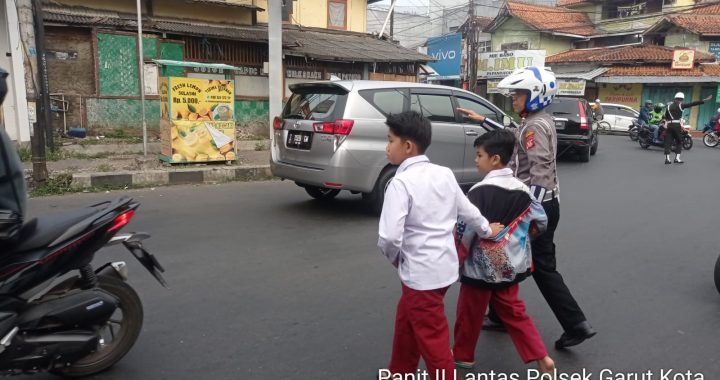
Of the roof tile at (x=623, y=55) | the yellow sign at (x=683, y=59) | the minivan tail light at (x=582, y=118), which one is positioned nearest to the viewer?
the minivan tail light at (x=582, y=118)

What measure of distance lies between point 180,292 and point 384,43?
623 inches

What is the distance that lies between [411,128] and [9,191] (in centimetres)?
179

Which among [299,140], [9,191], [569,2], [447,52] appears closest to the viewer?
[9,191]

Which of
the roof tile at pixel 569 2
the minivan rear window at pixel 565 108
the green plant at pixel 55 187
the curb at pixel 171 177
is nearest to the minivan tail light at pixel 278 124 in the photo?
the curb at pixel 171 177

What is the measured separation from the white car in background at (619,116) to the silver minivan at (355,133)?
20059mm

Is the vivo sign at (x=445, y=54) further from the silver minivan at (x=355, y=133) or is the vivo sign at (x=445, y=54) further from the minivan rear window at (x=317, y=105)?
the minivan rear window at (x=317, y=105)

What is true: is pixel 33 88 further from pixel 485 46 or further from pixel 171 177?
pixel 485 46

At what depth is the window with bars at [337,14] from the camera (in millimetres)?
17672

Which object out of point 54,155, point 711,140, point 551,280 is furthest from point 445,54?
point 551,280

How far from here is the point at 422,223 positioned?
2455 mm

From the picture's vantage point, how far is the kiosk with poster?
9.22 meters

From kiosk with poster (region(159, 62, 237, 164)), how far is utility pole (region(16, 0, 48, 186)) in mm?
1969

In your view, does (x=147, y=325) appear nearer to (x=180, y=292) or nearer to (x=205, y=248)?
(x=180, y=292)

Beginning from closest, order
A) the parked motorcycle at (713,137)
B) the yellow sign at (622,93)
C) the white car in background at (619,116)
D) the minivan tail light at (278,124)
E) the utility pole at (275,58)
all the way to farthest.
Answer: the minivan tail light at (278,124) → the utility pole at (275,58) → the parked motorcycle at (713,137) → the white car in background at (619,116) → the yellow sign at (622,93)
